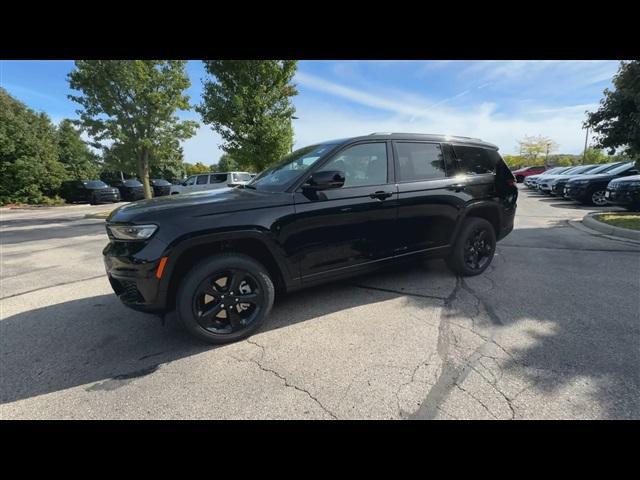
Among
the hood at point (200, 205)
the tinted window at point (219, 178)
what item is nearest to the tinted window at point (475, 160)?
the hood at point (200, 205)

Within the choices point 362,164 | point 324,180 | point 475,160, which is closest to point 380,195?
point 362,164

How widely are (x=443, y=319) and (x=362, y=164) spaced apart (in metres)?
1.80

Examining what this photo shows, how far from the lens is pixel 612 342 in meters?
2.52

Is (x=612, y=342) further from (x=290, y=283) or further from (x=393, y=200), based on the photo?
(x=290, y=283)

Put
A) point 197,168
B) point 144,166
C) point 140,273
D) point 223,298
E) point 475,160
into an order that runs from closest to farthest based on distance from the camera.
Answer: point 140,273 < point 223,298 < point 475,160 < point 144,166 < point 197,168

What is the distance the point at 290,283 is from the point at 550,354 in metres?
2.22

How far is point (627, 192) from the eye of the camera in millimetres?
8445

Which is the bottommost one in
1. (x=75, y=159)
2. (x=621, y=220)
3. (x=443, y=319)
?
(x=443, y=319)

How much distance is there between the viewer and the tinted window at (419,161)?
11.4ft

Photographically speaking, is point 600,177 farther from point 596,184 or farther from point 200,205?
point 200,205

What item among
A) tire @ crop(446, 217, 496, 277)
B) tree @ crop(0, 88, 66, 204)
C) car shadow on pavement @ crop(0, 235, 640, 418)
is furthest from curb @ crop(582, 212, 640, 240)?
tree @ crop(0, 88, 66, 204)

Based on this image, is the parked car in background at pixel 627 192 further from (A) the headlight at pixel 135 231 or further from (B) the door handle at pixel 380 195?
(A) the headlight at pixel 135 231

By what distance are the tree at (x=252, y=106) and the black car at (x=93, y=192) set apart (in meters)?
11.9
